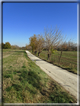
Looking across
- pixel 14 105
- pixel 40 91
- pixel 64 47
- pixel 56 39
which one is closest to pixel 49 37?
pixel 56 39

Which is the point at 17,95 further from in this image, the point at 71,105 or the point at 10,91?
the point at 71,105

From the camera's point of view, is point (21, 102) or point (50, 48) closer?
point (21, 102)

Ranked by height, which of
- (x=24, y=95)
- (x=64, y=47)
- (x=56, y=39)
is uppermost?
(x=56, y=39)

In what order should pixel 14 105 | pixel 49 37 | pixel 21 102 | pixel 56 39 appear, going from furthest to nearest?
pixel 49 37, pixel 56 39, pixel 21 102, pixel 14 105

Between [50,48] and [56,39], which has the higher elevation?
[56,39]

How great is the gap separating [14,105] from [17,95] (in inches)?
16.3

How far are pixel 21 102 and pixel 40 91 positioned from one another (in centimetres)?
98

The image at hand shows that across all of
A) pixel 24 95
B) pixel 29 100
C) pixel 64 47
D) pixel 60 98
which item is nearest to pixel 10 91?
pixel 24 95

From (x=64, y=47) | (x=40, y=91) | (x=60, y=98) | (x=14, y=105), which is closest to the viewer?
(x=14, y=105)

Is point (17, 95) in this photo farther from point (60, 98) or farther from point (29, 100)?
point (60, 98)

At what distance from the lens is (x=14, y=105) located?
2297mm

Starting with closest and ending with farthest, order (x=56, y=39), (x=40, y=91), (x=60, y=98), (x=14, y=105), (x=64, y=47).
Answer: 1. (x=14, y=105)
2. (x=60, y=98)
3. (x=40, y=91)
4. (x=64, y=47)
5. (x=56, y=39)

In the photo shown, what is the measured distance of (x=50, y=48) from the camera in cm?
1358

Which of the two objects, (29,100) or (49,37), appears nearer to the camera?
(29,100)
